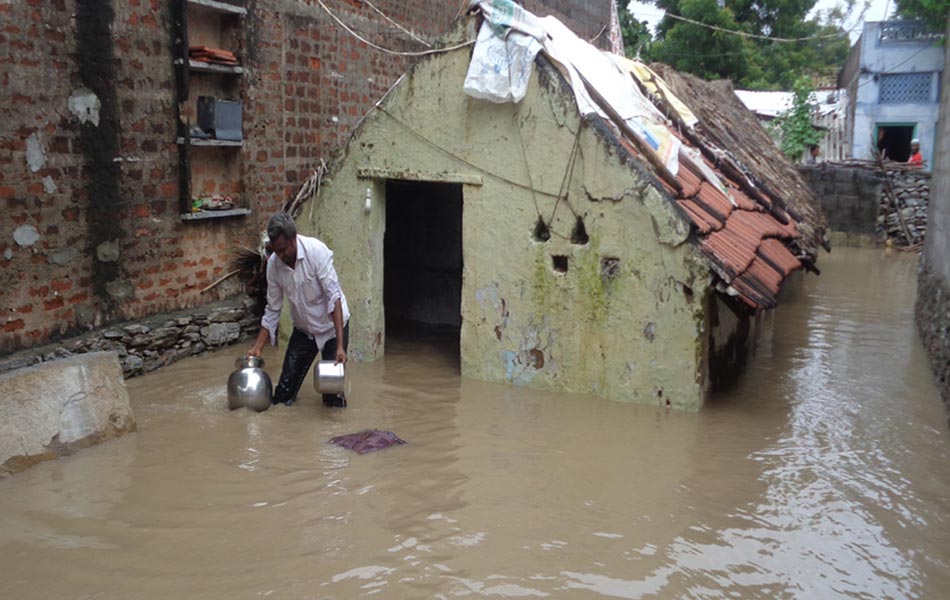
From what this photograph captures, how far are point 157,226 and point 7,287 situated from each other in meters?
1.65

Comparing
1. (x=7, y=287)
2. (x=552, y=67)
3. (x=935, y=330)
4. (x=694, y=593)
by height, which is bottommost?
(x=694, y=593)

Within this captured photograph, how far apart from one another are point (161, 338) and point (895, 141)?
71.7 ft

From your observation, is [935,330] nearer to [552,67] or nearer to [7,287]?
[552,67]

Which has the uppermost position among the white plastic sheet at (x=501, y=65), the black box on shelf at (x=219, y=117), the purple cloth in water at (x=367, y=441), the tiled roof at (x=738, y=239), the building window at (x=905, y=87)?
the building window at (x=905, y=87)

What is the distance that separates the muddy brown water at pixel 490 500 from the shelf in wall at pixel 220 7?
361cm

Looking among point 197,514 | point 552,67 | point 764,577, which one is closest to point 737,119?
Result: point 552,67

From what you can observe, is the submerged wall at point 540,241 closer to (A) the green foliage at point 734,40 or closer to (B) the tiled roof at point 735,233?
(B) the tiled roof at point 735,233

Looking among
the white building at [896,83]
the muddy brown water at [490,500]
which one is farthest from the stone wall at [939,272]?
the white building at [896,83]

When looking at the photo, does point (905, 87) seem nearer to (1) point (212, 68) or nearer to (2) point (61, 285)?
(1) point (212, 68)

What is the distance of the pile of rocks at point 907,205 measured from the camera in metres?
18.4

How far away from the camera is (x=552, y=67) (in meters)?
6.98

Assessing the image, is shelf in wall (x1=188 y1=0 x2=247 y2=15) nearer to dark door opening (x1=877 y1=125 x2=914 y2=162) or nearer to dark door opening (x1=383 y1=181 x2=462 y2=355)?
dark door opening (x1=383 y1=181 x2=462 y2=355)

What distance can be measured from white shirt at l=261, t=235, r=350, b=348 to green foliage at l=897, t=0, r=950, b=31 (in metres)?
18.0

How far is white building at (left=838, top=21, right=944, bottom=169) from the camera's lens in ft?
69.8
